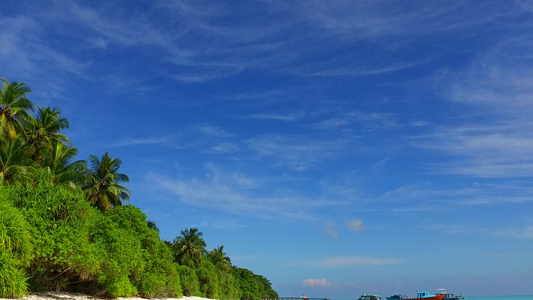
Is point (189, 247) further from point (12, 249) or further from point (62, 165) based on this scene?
point (12, 249)

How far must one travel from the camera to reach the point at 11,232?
21.5 meters

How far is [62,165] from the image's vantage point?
42.0 m

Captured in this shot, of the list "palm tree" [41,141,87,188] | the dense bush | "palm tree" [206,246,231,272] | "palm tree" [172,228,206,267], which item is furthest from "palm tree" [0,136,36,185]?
"palm tree" [206,246,231,272]

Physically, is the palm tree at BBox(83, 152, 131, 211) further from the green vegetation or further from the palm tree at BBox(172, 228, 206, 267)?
the palm tree at BBox(172, 228, 206, 267)

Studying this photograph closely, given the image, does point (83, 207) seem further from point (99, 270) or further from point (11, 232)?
point (11, 232)

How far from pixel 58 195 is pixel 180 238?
6594cm

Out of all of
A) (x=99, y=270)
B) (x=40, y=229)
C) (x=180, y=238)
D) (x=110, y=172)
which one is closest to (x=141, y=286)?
(x=99, y=270)

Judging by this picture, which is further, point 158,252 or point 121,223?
point 158,252

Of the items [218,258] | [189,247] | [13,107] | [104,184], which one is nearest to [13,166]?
[13,107]

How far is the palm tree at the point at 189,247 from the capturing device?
9069 centimetres

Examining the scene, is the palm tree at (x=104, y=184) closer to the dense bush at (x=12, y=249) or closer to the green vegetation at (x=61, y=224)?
the green vegetation at (x=61, y=224)

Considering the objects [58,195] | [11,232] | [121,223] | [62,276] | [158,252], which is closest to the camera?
[11,232]

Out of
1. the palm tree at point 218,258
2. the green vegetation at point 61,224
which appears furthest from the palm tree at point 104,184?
the palm tree at point 218,258

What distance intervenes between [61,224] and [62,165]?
16322 millimetres
